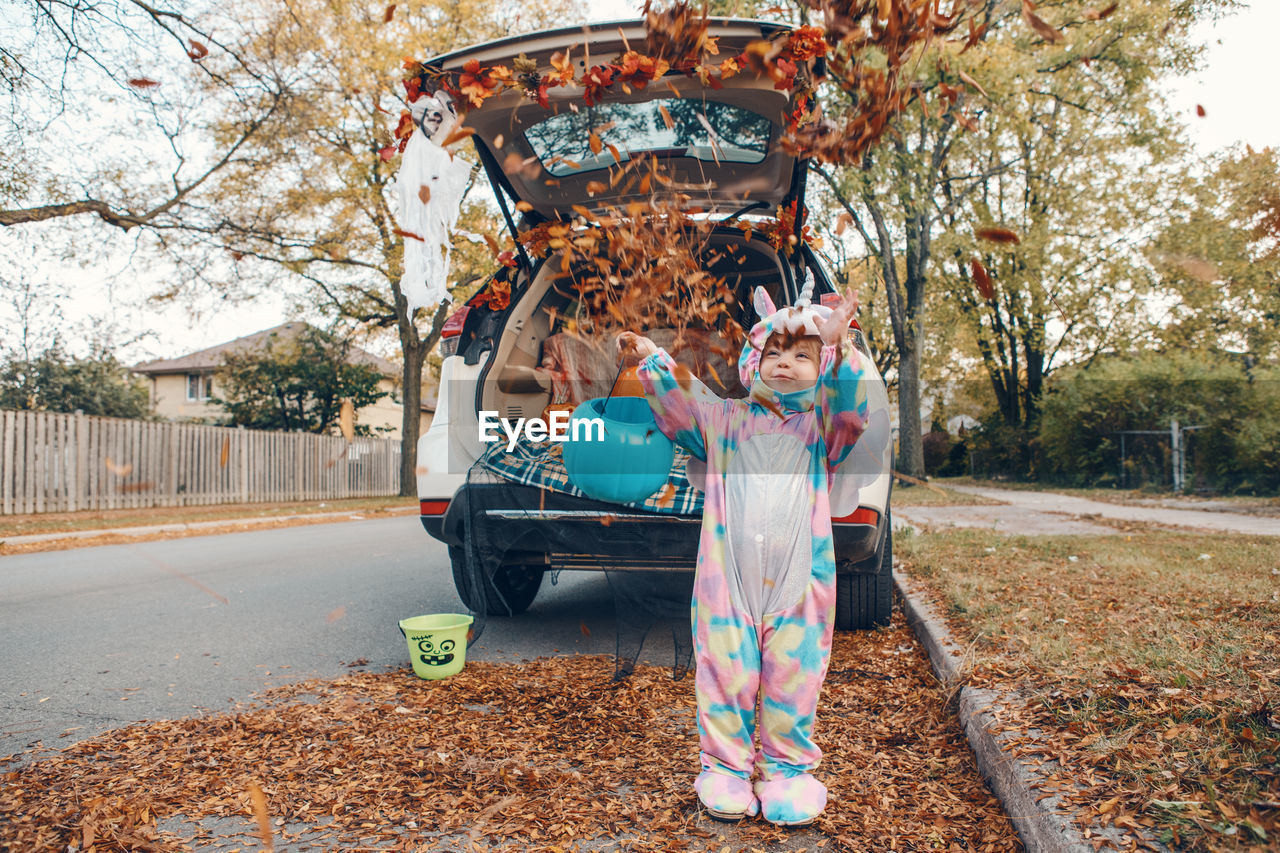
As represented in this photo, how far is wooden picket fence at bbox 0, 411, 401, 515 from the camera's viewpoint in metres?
13.0

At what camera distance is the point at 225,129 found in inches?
486

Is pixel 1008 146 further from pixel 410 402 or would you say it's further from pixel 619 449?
pixel 619 449

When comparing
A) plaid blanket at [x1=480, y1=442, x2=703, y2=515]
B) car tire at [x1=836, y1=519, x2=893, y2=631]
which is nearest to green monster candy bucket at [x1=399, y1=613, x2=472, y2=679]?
plaid blanket at [x1=480, y1=442, x2=703, y2=515]

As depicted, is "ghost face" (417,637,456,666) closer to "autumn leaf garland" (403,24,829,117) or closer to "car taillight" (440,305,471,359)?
"car taillight" (440,305,471,359)

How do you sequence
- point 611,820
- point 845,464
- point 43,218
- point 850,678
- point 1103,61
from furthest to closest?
point 1103,61 → point 43,218 → point 850,678 → point 845,464 → point 611,820

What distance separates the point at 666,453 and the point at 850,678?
1335 mm

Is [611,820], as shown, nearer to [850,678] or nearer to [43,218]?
[850,678]

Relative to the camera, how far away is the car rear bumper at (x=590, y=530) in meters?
3.32

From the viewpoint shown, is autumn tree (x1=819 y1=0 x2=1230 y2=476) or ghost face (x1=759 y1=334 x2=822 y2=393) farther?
autumn tree (x1=819 y1=0 x2=1230 y2=476)

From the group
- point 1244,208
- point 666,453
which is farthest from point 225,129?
point 1244,208

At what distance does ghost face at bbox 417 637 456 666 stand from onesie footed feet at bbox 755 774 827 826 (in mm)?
1741

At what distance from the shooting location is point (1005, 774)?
224cm

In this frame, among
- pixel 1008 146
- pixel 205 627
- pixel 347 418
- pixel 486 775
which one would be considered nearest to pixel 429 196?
pixel 486 775

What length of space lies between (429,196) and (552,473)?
1.40 m
